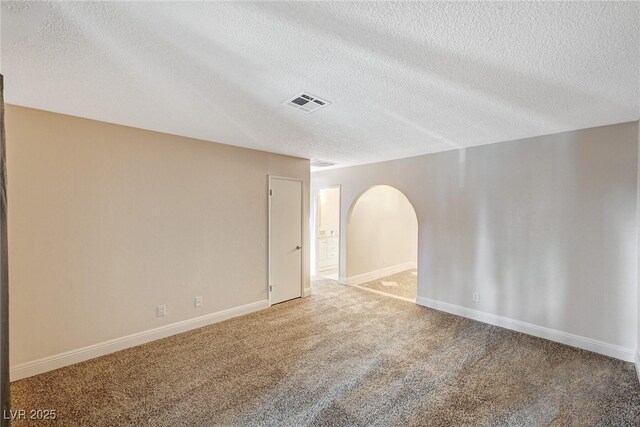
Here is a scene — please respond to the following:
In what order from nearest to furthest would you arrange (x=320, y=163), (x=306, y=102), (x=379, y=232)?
(x=306, y=102), (x=320, y=163), (x=379, y=232)

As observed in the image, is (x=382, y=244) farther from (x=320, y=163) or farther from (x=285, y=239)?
(x=285, y=239)

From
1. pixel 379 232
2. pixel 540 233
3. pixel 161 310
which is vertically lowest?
pixel 161 310

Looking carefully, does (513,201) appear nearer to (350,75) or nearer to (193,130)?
(350,75)

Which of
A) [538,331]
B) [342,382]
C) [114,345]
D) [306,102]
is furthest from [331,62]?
[538,331]

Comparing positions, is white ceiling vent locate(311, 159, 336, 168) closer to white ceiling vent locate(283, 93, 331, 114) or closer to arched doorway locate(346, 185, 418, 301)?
arched doorway locate(346, 185, 418, 301)

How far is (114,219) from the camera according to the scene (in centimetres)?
296

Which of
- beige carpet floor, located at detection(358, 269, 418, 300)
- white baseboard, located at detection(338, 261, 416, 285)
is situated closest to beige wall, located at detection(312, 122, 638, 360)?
beige carpet floor, located at detection(358, 269, 418, 300)

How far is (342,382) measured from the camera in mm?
2416

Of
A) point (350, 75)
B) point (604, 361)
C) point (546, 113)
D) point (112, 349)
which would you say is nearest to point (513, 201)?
point (546, 113)

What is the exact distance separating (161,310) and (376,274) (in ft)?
14.1

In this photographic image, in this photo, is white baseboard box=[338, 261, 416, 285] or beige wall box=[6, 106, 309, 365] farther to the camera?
white baseboard box=[338, 261, 416, 285]

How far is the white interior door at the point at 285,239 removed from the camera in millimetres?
4391

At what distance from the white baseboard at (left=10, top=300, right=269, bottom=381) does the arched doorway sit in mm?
2504

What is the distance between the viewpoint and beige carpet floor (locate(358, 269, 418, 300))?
16.8 feet
